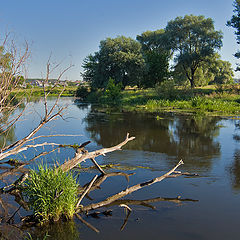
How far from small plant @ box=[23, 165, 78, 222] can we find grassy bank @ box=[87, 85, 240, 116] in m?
18.3

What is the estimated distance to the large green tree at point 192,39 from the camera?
4478 cm

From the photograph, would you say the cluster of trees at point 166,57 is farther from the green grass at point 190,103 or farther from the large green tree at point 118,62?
the green grass at point 190,103

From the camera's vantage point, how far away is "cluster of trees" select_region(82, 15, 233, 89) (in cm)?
4122

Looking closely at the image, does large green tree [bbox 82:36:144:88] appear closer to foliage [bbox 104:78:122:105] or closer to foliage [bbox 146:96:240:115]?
foliage [bbox 104:78:122:105]

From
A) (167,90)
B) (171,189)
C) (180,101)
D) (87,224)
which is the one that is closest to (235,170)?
(171,189)

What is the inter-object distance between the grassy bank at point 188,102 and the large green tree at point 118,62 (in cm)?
501

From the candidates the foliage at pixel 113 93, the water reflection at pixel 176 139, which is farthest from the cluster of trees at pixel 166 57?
the water reflection at pixel 176 139

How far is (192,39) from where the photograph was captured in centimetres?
4631

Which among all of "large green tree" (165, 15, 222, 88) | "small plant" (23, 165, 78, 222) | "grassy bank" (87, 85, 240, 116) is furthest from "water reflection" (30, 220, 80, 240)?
"large green tree" (165, 15, 222, 88)

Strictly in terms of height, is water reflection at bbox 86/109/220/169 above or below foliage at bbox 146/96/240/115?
below

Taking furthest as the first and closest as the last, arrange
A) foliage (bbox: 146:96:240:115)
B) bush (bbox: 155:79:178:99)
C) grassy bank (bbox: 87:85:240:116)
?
bush (bbox: 155:79:178:99)
grassy bank (bbox: 87:85:240:116)
foliage (bbox: 146:96:240:115)

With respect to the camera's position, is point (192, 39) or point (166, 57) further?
point (166, 57)

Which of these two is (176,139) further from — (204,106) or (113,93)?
(113,93)

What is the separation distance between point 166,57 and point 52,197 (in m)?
49.8
